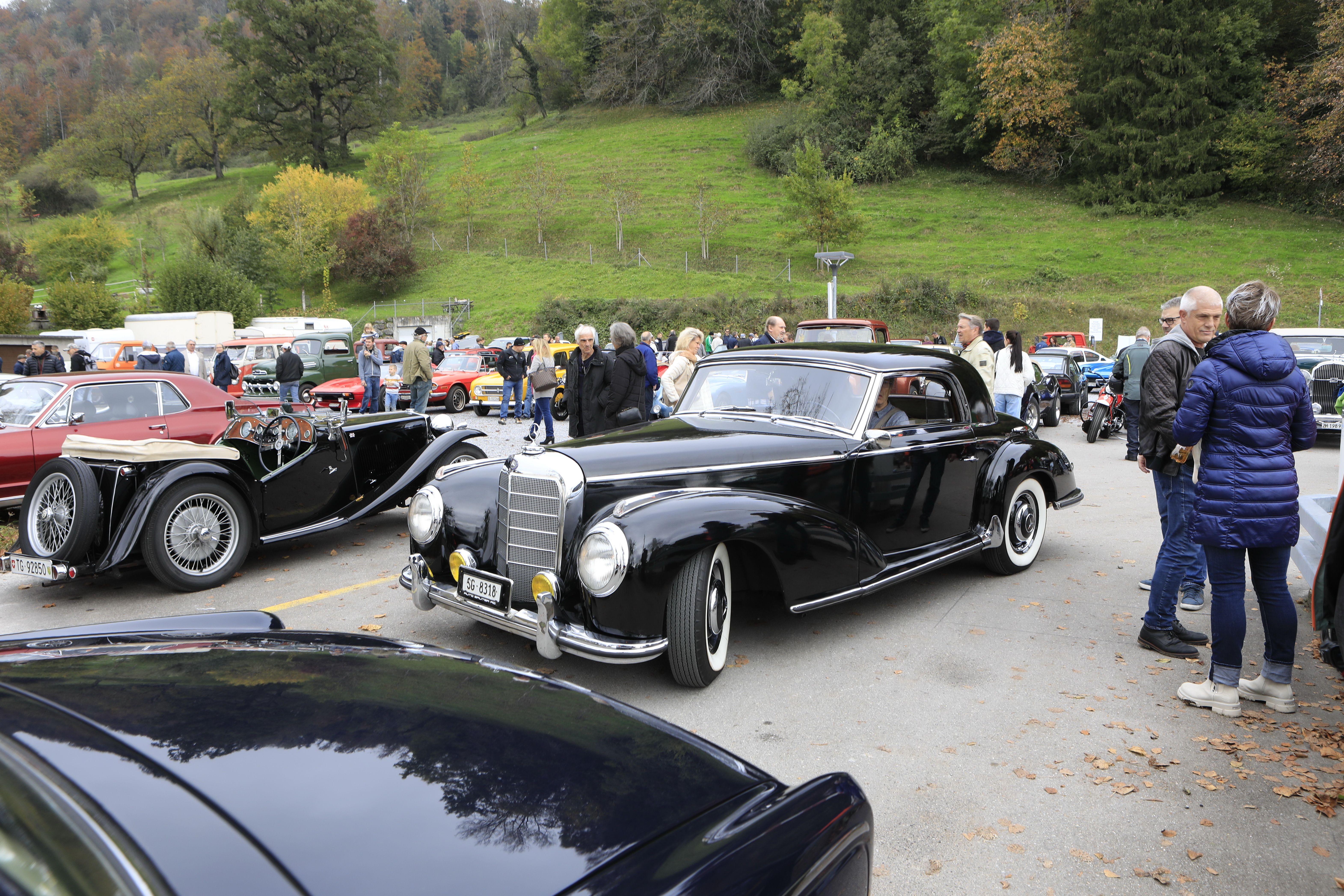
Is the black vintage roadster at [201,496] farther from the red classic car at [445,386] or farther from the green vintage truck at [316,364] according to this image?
the green vintage truck at [316,364]

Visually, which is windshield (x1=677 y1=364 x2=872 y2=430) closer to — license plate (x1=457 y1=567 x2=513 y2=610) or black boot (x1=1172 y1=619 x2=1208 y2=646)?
license plate (x1=457 y1=567 x2=513 y2=610)

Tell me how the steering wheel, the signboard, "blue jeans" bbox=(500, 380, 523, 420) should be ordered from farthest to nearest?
the signboard
"blue jeans" bbox=(500, 380, 523, 420)
the steering wheel

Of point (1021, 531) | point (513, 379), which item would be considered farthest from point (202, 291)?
point (1021, 531)

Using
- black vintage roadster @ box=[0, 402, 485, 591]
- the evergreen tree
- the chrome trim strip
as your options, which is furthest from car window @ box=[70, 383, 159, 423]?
the evergreen tree

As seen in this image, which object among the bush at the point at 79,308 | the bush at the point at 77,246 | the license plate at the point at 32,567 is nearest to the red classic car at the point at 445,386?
the license plate at the point at 32,567

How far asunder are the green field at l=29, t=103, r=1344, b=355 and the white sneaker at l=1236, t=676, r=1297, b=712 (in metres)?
32.2

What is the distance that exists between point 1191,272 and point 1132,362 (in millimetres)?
32772

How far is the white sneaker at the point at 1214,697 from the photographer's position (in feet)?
13.7

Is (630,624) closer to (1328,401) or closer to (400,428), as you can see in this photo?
(400,428)

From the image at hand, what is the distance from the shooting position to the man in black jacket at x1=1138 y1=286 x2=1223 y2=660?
194 inches

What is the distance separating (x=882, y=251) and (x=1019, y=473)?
41949 mm

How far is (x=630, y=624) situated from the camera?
4.15m

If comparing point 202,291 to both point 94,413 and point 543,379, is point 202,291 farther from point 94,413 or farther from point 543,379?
point 94,413

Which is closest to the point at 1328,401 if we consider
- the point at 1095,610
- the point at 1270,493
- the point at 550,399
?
the point at 1095,610
